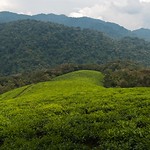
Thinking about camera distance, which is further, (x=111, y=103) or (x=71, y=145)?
(x=111, y=103)

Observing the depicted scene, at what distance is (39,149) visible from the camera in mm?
21328

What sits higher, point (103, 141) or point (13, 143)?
point (103, 141)

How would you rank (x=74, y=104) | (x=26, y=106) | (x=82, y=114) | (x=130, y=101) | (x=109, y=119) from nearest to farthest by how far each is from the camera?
1. (x=109, y=119)
2. (x=82, y=114)
3. (x=130, y=101)
4. (x=74, y=104)
5. (x=26, y=106)

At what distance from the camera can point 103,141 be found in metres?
20.7

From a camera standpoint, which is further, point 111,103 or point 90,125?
point 111,103

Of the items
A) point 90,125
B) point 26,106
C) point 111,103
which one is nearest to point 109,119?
point 90,125

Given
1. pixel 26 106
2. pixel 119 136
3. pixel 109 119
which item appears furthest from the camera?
pixel 26 106

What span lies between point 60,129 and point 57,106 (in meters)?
7.64

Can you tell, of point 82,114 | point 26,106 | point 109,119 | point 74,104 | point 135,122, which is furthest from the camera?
point 26,106

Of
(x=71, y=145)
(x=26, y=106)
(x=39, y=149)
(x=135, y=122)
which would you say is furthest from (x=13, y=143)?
(x=26, y=106)

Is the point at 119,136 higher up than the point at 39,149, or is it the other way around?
the point at 119,136

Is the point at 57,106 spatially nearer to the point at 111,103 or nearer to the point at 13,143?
the point at 111,103

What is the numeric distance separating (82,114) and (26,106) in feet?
30.4

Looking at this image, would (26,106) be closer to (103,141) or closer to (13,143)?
(13,143)
